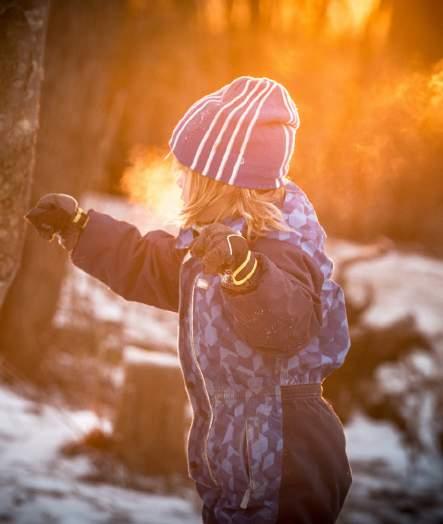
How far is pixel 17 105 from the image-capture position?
188 centimetres

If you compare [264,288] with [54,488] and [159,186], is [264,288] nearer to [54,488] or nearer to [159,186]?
[159,186]

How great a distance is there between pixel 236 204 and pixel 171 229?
171 inches

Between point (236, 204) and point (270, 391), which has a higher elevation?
point (236, 204)

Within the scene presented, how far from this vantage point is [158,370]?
3.80 metres

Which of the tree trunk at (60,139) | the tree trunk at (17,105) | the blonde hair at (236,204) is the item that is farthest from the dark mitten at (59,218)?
the tree trunk at (60,139)

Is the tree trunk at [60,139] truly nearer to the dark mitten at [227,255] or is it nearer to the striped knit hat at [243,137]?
the striped knit hat at [243,137]

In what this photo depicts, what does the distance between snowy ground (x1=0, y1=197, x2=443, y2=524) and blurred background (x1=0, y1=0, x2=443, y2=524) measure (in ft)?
0.05

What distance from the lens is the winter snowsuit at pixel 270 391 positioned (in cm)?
155

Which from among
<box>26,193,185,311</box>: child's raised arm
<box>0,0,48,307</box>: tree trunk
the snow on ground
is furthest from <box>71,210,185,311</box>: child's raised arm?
the snow on ground

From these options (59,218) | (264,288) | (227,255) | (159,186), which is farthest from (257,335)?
(159,186)

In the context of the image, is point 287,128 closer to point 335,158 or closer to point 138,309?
point 335,158

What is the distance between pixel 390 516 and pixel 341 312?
111 inches

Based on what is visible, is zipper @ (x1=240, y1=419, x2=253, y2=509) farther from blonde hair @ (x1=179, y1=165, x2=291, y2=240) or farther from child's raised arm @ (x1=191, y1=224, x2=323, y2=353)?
blonde hair @ (x1=179, y1=165, x2=291, y2=240)

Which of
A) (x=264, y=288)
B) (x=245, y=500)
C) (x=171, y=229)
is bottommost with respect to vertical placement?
(x=245, y=500)
